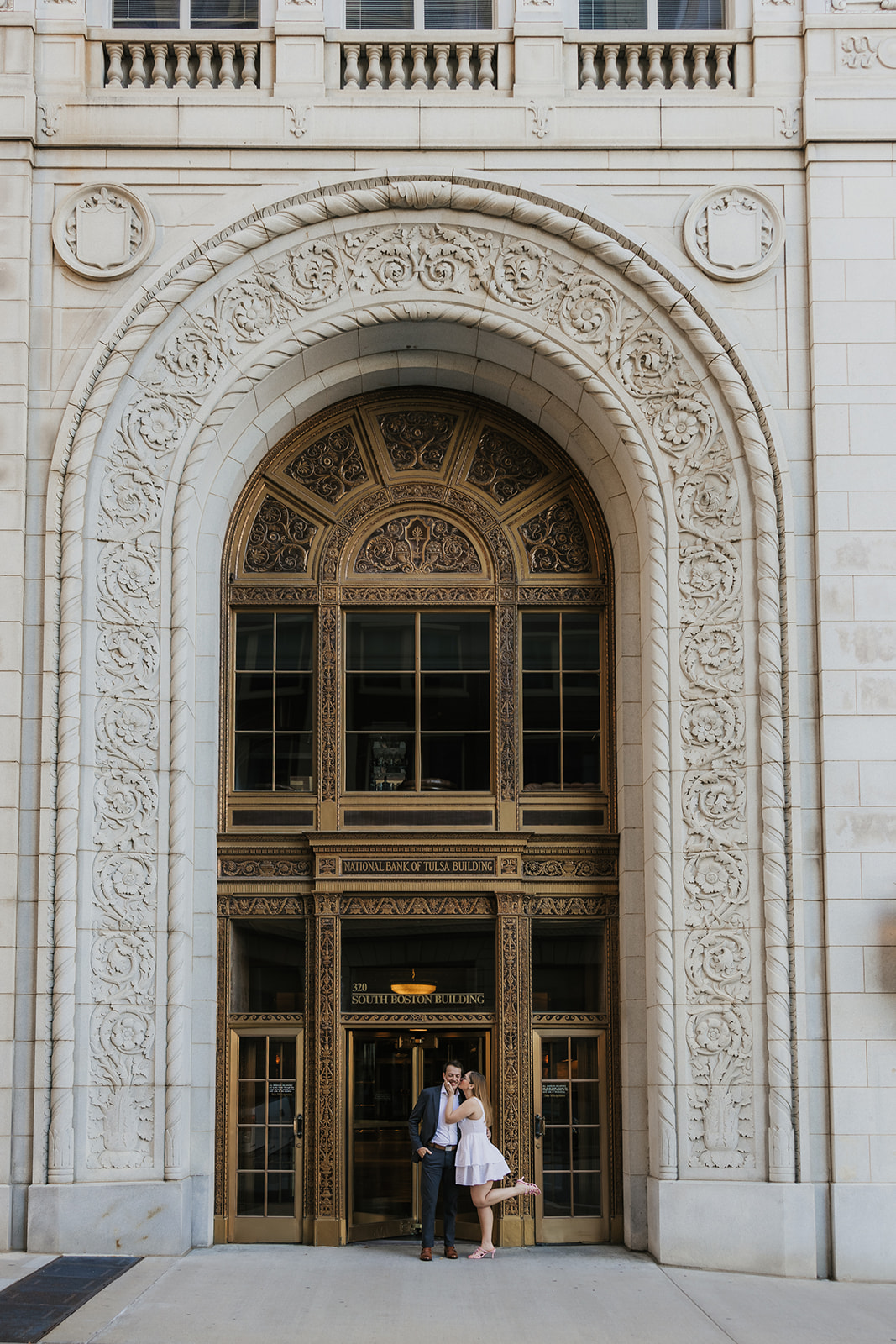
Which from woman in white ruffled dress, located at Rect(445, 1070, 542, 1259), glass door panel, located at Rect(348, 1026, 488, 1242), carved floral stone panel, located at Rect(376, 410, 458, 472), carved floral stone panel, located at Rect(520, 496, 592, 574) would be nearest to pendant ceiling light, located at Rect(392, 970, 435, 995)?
glass door panel, located at Rect(348, 1026, 488, 1242)

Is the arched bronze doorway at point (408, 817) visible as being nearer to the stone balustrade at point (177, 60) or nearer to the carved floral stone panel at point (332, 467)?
the carved floral stone panel at point (332, 467)

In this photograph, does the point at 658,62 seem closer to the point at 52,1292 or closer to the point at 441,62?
the point at 441,62

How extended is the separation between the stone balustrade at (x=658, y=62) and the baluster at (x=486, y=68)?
2.77ft

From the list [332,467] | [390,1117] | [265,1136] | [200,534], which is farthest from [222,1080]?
[332,467]

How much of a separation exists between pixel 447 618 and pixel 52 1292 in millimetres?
6849

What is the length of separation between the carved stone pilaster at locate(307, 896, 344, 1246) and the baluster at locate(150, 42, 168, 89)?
785 centimetres

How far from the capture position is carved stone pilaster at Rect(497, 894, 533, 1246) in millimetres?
13008

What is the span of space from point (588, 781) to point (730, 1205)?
4026 millimetres

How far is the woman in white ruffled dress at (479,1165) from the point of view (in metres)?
12.1

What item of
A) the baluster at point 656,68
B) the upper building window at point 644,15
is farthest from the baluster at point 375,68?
the baluster at point 656,68

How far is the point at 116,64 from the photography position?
44.4 feet

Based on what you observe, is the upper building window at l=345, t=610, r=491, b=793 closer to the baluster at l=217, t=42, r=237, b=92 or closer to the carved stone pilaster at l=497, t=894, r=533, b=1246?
the carved stone pilaster at l=497, t=894, r=533, b=1246

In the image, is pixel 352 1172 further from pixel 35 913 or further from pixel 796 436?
pixel 796 436

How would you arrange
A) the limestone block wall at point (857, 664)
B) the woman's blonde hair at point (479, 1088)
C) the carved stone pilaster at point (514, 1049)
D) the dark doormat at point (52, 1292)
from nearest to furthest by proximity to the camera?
1. the dark doormat at point (52, 1292)
2. the limestone block wall at point (857, 664)
3. the woman's blonde hair at point (479, 1088)
4. the carved stone pilaster at point (514, 1049)
